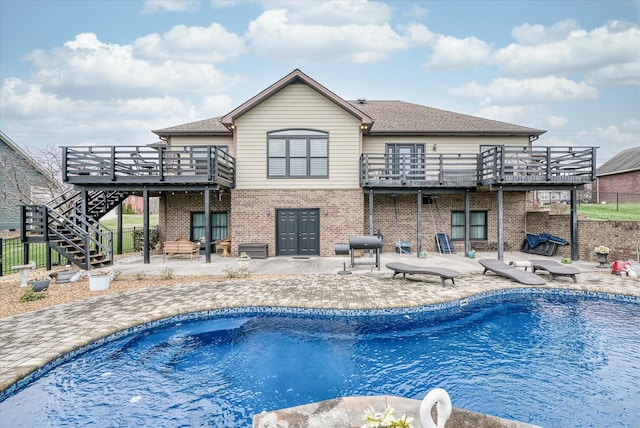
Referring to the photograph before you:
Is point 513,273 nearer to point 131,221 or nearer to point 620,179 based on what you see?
point 620,179

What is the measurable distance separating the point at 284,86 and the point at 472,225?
1161cm

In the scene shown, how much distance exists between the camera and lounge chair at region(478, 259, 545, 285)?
9055 mm

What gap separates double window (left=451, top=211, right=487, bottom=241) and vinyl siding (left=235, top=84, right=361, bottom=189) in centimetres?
588

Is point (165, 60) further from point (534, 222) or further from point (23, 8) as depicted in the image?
point (534, 222)

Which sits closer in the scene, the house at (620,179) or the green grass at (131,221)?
the house at (620,179)

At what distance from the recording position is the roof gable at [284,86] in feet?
44.5

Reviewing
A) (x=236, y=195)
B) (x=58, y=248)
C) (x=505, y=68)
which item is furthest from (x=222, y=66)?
(x=505, y=68)

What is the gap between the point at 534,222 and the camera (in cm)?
1567

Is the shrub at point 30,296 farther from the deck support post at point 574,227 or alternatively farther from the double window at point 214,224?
the deck support post at point 574,227

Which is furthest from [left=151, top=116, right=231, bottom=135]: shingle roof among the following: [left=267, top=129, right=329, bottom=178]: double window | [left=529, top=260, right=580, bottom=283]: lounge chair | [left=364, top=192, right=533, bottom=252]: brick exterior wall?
[left=529, top=260, right=580, bottom=283]: lounge chair

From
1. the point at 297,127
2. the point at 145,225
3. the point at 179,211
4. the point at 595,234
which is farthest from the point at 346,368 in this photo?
the point at 179,211

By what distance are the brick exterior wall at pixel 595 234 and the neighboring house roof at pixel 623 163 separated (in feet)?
57.5

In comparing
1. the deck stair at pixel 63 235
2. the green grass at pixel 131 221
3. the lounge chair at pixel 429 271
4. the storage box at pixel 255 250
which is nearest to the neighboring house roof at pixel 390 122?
the storage box at pixel 255 250

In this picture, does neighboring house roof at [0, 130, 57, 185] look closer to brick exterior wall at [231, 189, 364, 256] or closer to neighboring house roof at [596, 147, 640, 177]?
brick exterior wall at [231, 189, 364, 256]
